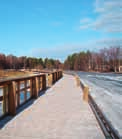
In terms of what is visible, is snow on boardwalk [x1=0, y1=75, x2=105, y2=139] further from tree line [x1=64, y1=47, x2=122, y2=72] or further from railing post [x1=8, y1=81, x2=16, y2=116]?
tree line [x1=64, y1=47, x2=122, y2=72]

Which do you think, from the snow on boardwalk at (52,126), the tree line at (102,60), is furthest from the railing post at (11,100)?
the tree line at (102,60)

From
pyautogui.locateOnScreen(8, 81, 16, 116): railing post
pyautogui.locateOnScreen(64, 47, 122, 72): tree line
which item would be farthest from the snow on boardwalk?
pyautogui.locateOnScreen(64, 47, 122, 72): tree line

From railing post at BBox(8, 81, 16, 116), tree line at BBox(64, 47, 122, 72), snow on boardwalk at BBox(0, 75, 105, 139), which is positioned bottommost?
snow on boardwalk at BBox(0, 75, 105, 139)

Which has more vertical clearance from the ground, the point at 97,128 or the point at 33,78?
the point at 33,78

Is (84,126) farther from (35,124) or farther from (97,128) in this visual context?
(35,124)

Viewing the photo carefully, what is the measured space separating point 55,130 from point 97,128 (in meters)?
1.15

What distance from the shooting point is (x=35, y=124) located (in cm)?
752

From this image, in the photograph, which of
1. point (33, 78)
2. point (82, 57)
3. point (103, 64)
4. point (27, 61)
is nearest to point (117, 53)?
point (103, 64)

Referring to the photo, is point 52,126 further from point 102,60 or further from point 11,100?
point 102,60

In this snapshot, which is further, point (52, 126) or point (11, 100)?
point (11, 100)

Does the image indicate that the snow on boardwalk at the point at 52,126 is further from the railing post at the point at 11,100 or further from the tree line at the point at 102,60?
the tree line at the point at 102,60

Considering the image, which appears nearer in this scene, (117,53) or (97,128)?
(97,128)

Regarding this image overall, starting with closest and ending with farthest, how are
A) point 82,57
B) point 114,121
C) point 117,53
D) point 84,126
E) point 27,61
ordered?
point 84,126, point 114,121, point 117,53, point 82,57, point 27,61

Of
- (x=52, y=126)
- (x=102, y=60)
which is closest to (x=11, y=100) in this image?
(x=52, y=126)
